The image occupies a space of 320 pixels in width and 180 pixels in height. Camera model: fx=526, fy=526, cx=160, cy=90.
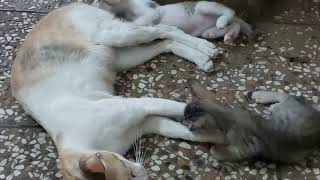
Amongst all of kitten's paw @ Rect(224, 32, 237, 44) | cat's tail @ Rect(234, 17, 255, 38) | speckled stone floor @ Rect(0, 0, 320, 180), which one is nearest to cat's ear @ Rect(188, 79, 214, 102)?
speckled stone floor @ Rect(0, 0, 320, 180)

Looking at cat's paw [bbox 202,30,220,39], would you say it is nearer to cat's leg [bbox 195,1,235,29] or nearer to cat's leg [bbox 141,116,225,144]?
cat's leg [bbox 195,1,235,29]

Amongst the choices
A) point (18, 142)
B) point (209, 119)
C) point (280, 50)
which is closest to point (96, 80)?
point (18, 142)

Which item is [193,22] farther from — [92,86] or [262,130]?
[262,130]

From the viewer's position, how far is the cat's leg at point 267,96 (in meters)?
2.02

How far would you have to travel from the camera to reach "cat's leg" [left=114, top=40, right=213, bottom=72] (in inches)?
90.0

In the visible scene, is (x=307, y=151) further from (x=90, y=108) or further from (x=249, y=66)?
(x=90, y=108)

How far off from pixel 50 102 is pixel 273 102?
856 mm

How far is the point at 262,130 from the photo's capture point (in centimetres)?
176

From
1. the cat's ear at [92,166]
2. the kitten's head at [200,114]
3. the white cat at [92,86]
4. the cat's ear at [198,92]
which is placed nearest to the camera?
the cat's ear at [92,166]

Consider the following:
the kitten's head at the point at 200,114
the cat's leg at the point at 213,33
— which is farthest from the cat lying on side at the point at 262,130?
the cat's leg at the point at 213,33

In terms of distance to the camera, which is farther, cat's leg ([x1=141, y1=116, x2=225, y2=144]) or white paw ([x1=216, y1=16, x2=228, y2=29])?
white paw ([x1=216, y1=16, x2=228, y2=29])

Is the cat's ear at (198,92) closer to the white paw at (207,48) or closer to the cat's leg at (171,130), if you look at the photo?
the cat's leg at (171,130)

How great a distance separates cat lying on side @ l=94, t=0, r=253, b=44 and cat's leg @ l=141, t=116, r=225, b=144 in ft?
1.81

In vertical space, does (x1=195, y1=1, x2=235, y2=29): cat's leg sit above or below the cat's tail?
above
